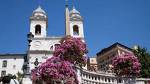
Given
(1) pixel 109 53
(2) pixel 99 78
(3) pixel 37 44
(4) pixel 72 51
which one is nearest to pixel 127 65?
(4) pixel 72 51

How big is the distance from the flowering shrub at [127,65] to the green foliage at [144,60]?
49.7 feet

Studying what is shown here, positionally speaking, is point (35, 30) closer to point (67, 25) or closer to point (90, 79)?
point (67, 25)

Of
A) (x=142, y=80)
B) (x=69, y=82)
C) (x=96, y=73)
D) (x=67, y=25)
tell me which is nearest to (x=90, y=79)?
(x=96, y=73)

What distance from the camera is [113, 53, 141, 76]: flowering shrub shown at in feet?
183

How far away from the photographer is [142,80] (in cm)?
6303

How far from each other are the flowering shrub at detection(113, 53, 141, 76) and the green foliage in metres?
15.2

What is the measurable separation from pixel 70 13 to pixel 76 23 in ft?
14.2

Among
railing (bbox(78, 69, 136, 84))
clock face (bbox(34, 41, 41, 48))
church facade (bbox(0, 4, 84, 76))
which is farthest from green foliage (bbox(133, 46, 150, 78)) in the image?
clock face (bbox(34, 41, 41, 48))

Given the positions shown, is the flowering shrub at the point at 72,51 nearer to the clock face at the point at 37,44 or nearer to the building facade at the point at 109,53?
the clock face at the point at 37,44

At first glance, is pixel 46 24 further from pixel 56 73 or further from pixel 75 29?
pixel 56 73

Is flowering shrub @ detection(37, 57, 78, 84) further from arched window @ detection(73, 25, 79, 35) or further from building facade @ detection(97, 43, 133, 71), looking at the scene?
building facade @ detection(97, 43, 133, 71)

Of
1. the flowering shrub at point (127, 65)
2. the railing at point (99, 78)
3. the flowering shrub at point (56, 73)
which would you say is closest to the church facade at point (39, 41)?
the railing at point (99, 78)

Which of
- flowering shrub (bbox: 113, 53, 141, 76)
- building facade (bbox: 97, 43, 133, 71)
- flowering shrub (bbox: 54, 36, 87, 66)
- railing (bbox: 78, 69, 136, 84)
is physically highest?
building facade (bbox: 97, 43, 133, 71)

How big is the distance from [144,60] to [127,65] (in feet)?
71.5
